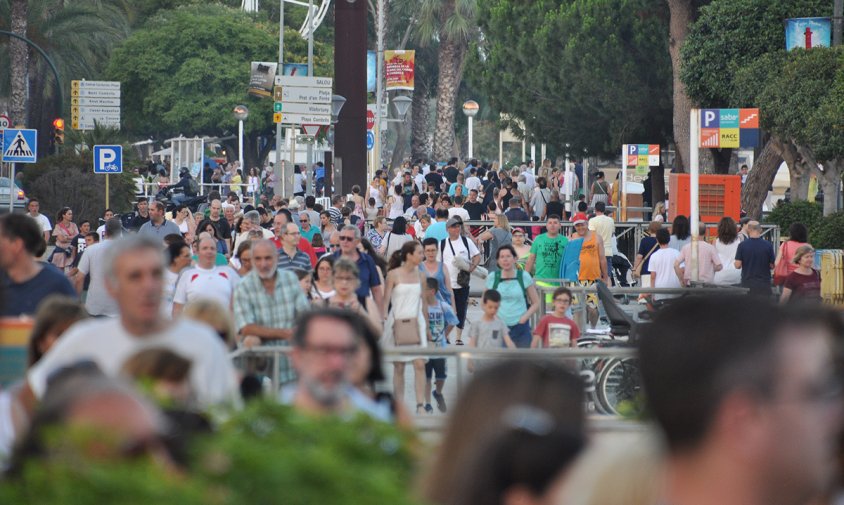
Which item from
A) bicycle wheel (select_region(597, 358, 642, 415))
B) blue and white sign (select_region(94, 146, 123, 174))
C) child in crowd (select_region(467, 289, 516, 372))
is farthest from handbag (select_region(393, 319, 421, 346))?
blue and white sign (select_region(94, 146, 123, 174))

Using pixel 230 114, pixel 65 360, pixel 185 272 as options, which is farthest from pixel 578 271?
pixel 230 114

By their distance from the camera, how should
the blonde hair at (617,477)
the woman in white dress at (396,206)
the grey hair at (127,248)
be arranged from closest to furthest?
the blonde hair at (617,477) < the grey hair at (127,248) < the woman in white dress at (396,206)

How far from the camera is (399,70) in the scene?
200ft

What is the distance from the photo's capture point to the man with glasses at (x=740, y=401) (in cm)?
240

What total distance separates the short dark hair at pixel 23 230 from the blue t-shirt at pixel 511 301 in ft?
21.3

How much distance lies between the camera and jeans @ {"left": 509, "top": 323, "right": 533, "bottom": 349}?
13844 mm

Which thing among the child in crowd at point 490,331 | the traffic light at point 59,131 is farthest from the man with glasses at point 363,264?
the traffic light at point 59,131

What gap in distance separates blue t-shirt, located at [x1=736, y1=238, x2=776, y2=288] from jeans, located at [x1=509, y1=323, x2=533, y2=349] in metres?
4.13

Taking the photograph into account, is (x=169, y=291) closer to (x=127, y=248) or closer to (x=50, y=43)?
(x=127, y=248)

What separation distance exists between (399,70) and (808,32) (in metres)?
30.3

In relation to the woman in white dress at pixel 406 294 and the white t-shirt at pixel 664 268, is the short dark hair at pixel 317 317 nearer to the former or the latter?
the woman in white dress at pixel 406 294

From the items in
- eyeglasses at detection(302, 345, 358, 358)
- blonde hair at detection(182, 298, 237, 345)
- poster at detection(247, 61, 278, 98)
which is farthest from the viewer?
poster at detection(247, 61, 278, 98)

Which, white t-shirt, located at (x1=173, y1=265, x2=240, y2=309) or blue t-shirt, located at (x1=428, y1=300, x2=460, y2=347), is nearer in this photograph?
white t-shirt, located at (x1=173, y1=265, x2=240, y2=309)

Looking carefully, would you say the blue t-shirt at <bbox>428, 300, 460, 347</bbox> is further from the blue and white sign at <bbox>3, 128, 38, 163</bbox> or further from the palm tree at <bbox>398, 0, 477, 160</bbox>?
the palm tree at <bbox>398, 0, 477, 160</bbox>
